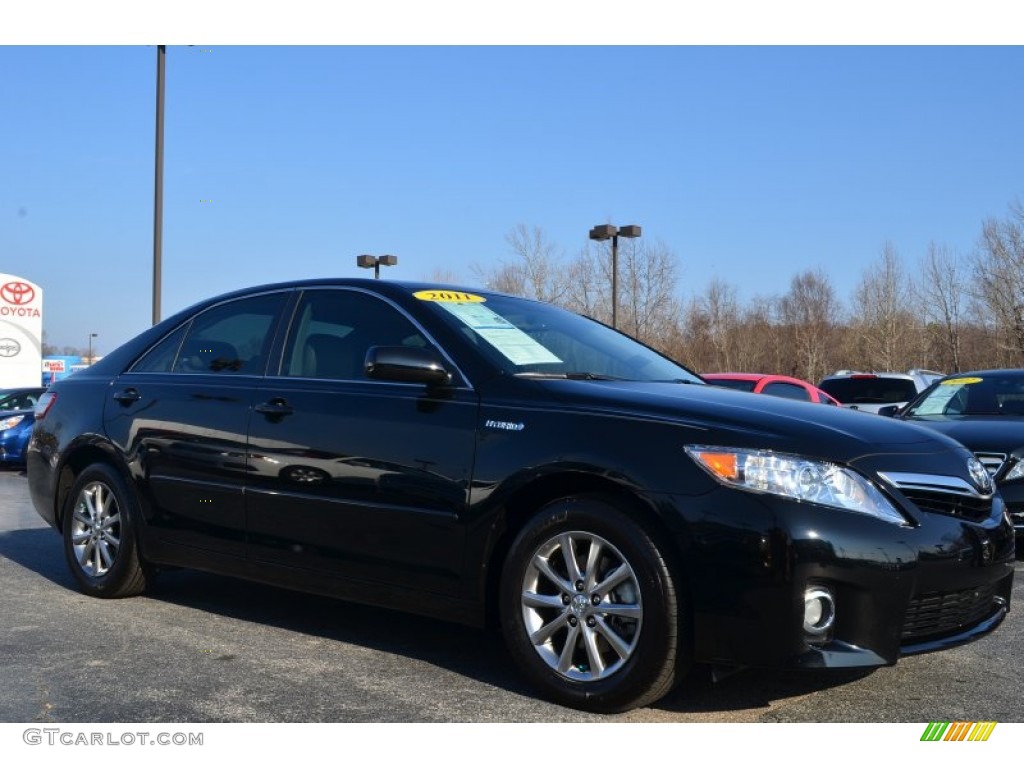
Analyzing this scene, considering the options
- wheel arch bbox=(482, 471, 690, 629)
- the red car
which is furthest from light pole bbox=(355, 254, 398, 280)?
wheel arch bbox=(482, 471, 690, 629)

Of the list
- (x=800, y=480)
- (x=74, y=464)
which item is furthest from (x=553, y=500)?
(x=74, y=464)

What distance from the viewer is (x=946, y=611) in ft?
11.9

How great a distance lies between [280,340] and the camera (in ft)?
16.5

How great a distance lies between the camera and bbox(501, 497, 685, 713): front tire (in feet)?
11.5

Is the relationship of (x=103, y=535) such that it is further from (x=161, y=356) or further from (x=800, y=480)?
(x=800, y=480)

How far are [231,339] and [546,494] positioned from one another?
7.22ft

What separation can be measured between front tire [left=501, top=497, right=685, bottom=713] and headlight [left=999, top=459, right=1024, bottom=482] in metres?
4.53

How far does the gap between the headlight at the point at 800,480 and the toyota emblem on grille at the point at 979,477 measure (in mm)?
636
